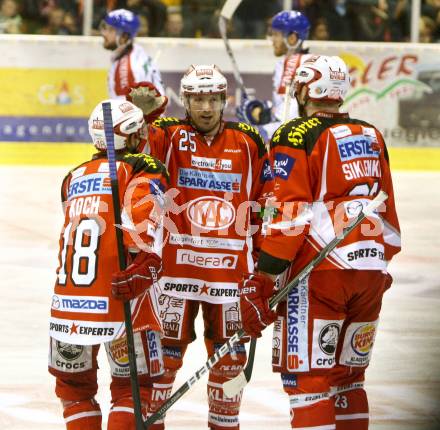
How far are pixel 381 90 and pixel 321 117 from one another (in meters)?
8.68

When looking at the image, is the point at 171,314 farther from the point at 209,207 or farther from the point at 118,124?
the point at 118,124

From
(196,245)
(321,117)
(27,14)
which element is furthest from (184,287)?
(27,14)

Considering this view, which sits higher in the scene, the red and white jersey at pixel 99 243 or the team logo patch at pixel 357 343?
the red and white jersey at pixel 99 243

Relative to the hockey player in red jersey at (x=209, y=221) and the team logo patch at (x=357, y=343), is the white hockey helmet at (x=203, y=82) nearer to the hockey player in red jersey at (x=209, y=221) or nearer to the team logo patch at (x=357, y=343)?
the hockey player in red jersey at (x=209, y=221)

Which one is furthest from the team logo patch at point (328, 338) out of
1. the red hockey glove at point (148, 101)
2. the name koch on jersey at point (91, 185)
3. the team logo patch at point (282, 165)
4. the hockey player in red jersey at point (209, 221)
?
the red hockey glove at point (148, 101)

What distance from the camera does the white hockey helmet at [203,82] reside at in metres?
5.04

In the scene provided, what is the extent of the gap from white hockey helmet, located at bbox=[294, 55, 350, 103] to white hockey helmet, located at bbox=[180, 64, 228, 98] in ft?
1.63

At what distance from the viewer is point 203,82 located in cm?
504

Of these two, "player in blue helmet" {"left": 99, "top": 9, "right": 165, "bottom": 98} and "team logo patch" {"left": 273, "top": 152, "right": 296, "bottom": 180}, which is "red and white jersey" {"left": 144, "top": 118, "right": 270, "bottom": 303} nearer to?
"team logo patch" {"left": 273, "top": 152, "right": 296, "bottom": 180}

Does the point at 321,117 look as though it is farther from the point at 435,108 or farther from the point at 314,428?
the point at 435,108

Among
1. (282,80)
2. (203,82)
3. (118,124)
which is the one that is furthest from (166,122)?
(282,80)

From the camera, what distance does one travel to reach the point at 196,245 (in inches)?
201

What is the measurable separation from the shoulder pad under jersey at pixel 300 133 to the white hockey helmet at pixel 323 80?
12cm

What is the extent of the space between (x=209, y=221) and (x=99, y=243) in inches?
27.3
